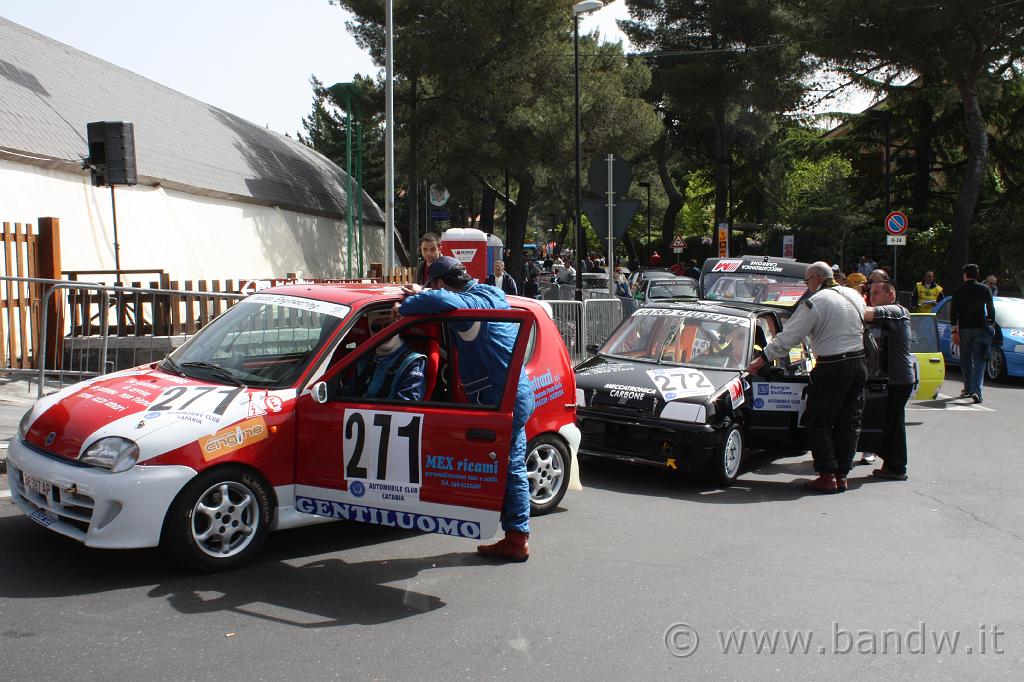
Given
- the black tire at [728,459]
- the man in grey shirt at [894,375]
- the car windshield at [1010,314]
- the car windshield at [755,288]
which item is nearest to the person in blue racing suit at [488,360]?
the black tire at [728,459]

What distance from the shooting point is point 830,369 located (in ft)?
27.1

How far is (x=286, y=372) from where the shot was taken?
232 inches

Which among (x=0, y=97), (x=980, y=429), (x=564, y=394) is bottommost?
(x=980, y=429)

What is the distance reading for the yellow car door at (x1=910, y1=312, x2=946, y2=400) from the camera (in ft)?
41.5

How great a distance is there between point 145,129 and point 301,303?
1847 centimetres

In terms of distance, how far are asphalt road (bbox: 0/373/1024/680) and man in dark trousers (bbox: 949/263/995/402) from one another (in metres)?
7.28

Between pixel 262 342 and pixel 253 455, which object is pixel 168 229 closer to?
pixel 262 342

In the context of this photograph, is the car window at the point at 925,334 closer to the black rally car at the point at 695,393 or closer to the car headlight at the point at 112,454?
the black rally car at the point at 695,393

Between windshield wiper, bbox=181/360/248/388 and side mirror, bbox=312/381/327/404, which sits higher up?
windshield wiper, bbox=181/360/248/388

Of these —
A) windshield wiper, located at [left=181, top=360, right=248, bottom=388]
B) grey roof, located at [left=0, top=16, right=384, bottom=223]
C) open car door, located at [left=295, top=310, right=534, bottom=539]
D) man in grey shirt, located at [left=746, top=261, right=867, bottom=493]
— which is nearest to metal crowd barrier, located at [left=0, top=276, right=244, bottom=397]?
windshield wiper, located at [left=181, top=360, right=248, bottom=388]

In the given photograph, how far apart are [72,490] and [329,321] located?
5.86 feet

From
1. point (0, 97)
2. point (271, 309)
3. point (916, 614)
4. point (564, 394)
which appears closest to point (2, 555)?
point (271, 309)

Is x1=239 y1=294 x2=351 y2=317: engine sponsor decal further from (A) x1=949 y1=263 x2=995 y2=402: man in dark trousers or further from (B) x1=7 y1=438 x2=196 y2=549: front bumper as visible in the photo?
(A) x1=949 y1=263 x2=995 y2=402: man in dark trousers

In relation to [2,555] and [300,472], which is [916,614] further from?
[2,555]
